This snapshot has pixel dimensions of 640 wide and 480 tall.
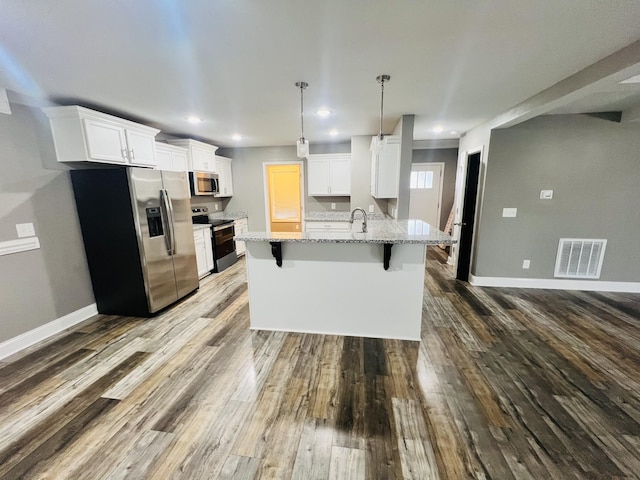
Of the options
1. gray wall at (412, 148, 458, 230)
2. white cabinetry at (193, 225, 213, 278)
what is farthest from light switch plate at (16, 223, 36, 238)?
gray wall at (412, 148, 458, 230)

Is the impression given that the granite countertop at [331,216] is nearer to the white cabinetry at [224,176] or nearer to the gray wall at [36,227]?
the white cabinetry at [224,176]

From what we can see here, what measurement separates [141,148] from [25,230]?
4.67 feet

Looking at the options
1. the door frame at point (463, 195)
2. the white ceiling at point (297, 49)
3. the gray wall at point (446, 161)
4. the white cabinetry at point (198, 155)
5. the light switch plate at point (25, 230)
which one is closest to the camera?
the white ceiling at point (297, 49)

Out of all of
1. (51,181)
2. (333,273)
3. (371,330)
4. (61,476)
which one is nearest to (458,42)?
(333,273)

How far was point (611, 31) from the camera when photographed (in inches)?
60.3

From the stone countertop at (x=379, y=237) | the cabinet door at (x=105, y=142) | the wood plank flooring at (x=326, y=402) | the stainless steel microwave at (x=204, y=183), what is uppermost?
the cabinet door at (x=105, y=142)

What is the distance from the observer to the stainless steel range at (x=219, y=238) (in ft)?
15.4

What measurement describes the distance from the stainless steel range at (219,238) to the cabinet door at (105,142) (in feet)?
5.57

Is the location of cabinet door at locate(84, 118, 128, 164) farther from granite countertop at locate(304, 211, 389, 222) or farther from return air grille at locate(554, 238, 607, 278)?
return air grille at locate(554, 238, 607, 278)

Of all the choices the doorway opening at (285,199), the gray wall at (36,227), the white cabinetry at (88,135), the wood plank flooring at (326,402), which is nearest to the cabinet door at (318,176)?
the doorway opening at (285,199)

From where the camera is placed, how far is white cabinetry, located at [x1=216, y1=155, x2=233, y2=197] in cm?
533

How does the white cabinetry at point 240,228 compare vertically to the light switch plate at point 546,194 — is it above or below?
below

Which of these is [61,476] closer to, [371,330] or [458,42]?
[371,330]

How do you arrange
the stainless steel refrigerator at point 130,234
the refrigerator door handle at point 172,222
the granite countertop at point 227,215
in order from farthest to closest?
the granite countertop at point 227,215 < the refrigerator door handle at point 172,222 < the stainless steel refrigerator at point 130,234
